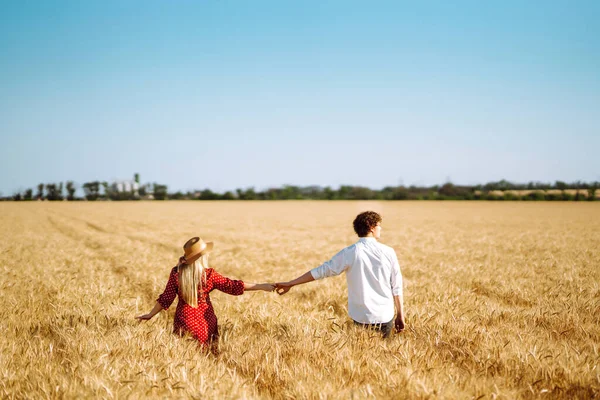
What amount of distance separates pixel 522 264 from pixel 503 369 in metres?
8.82

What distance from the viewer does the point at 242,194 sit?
3858 inches

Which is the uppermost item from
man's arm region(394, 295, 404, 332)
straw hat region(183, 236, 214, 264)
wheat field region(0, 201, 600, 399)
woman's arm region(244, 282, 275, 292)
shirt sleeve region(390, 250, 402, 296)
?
straw hat region(183, 236, 214, 264)

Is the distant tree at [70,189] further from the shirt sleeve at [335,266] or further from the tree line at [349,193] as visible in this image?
the shirt sleeve at [335,266]

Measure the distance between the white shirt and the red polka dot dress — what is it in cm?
103

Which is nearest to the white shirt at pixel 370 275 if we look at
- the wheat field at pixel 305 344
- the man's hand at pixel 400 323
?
the man's hand at pixel 400 323

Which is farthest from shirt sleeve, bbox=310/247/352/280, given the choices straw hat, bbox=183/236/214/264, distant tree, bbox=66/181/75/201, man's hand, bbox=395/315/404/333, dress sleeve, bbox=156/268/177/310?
distant tree, bbox=66/181/75/201

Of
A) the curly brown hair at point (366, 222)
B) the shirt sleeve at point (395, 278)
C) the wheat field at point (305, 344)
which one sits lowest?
the wheat field at point (305, 344)

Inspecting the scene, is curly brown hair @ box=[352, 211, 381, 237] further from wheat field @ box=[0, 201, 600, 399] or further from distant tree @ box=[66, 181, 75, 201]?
distant tree @ box=[66, 181, 75, 201]

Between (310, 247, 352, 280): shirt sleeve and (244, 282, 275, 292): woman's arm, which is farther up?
(310, 247, 352, 280): shirt sleeve

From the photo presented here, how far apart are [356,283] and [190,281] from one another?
172 cm

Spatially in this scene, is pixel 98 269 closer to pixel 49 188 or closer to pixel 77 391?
pixel 77 391

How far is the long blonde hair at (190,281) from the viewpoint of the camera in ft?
13.0

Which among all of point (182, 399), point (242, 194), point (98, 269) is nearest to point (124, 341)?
point (182, 399)

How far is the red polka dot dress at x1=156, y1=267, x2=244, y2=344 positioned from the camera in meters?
4.03
